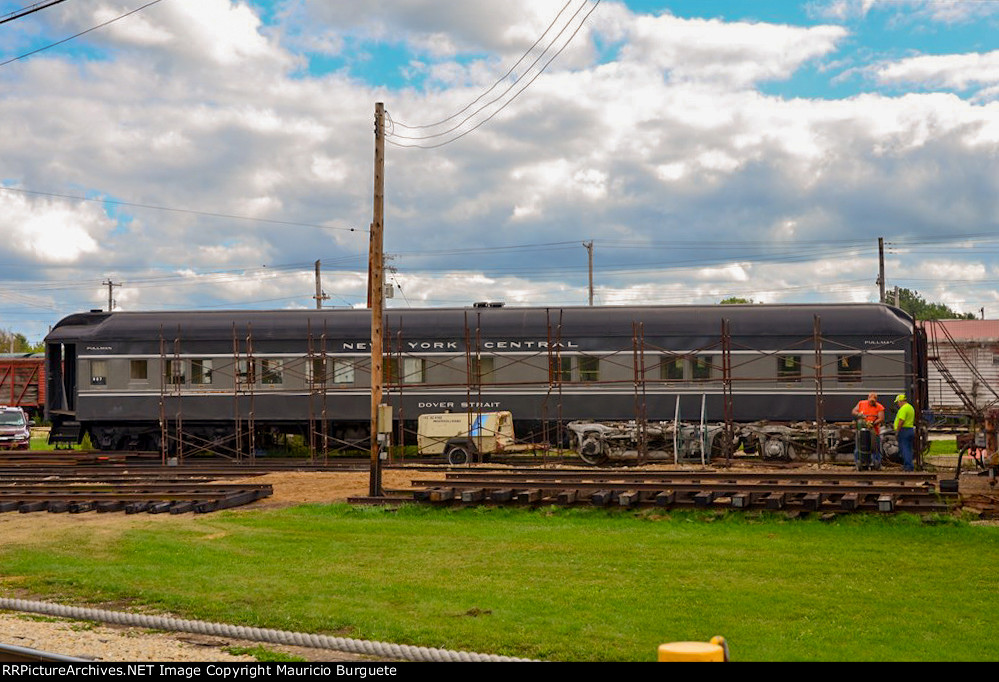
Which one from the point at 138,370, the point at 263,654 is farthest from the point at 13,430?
the point at 263,654

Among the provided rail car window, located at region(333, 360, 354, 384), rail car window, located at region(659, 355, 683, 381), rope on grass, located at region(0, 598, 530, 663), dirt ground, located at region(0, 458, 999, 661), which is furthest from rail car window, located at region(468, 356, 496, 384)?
rope on grass, located at region(0, 598, 530, 663)

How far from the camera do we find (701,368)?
29.9m

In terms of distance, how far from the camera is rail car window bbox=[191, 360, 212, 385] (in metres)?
31.9

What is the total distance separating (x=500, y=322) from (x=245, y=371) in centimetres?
813

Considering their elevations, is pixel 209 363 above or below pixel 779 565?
above

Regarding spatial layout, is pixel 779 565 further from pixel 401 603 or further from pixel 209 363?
pixel 209 363

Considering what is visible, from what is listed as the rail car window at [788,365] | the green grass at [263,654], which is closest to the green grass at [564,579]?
the green grass at [263,654]

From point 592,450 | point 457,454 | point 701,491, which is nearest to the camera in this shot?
point 701,491

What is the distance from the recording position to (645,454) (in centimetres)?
2752

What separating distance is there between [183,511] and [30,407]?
3581 centimetres

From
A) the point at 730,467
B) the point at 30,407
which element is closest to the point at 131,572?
the point at 730,467

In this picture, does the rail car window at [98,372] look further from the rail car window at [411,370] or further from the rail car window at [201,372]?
the rail car window at [411,370]

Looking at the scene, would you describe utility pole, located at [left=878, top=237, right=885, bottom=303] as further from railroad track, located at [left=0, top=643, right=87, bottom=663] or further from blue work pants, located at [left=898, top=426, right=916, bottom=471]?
railroad track, located at [left=0, top=643, right=87, bottom=663]

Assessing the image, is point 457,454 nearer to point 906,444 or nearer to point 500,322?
point 500,322
